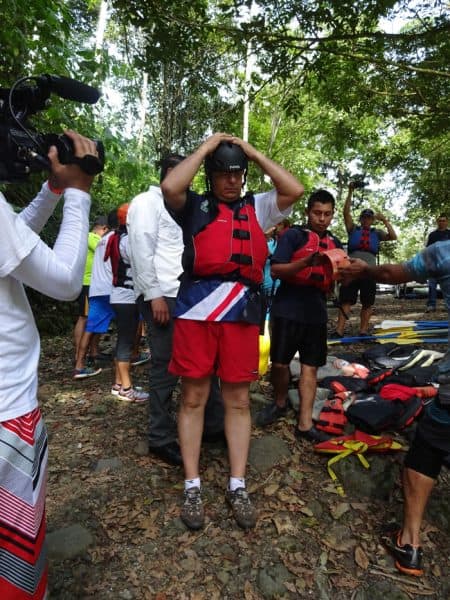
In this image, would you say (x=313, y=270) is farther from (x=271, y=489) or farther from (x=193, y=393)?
(x=271, y=489)

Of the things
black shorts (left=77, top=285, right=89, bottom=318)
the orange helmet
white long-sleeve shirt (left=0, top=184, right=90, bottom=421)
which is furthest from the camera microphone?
black shorts (left=77, top=285, right=89, bottom=318)

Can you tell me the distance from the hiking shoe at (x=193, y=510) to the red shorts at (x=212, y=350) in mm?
765

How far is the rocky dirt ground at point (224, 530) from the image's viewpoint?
240 cm

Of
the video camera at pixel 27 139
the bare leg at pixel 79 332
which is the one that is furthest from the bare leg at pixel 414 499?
the bare leg at pixel 79 332

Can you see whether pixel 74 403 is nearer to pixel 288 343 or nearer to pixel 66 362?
pixel 66 362

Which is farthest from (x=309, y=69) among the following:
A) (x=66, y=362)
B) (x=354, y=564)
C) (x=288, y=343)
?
(x=66, y=362)

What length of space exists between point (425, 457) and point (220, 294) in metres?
1.50

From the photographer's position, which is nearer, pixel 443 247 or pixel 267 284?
pixel 443 247

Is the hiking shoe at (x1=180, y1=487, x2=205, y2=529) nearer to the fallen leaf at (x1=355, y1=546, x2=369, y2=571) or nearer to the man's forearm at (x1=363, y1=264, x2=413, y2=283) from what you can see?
the fallen leaf at (x1=355, y1=546, x2=369, y2=571)

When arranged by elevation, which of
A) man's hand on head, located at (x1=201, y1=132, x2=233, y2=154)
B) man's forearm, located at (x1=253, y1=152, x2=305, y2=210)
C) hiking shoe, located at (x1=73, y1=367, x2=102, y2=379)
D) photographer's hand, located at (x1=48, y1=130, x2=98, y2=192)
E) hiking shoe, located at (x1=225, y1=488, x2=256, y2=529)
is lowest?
hiking shoe, located at (x1=225, y1=488, x2=256, y2=529)

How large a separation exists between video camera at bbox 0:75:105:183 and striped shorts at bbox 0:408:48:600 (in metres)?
0.86

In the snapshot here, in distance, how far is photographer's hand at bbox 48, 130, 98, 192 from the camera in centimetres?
154

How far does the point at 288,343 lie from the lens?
12.6ft

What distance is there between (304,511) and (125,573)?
124 cm
